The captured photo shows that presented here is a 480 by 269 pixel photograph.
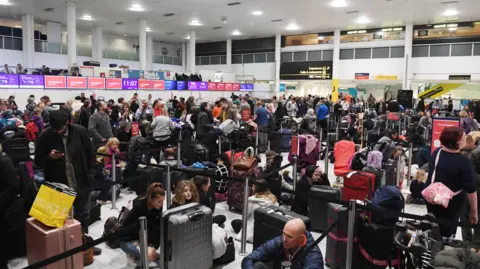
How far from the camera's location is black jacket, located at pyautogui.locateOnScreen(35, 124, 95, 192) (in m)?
4.27

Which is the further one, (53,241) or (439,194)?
(439,194)

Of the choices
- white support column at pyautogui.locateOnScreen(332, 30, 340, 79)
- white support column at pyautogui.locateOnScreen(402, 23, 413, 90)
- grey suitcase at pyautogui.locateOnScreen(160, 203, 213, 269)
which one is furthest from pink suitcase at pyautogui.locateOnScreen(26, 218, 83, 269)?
white support column at pyautogui.locateOnScreen(332, 30, 340, 79)

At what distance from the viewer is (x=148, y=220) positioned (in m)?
4.03

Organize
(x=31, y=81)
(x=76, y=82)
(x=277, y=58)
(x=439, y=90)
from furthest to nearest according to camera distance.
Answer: (x=277, y=58), (x=439, y=90), (x=76, y=82), (x=31, y=81)

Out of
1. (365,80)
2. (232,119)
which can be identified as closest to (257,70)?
(365,80)

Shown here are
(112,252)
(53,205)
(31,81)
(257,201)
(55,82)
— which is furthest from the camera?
(55,82)

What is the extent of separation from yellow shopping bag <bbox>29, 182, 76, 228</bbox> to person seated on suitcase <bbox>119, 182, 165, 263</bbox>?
2.21ft

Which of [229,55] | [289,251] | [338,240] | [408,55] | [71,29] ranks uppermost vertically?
[229,55]

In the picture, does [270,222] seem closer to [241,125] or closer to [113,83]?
[241,125]

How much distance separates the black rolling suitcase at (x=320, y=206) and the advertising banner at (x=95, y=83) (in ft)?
53.3

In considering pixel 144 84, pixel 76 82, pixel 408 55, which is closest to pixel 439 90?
pixel 408 55

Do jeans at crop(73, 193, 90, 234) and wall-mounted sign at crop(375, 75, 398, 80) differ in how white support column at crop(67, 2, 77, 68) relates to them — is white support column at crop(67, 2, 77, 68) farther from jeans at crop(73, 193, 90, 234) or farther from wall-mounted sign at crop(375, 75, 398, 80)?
wall-mounted sign at crop(375, 75, 398, 80)

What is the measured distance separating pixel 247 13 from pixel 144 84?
793 cm

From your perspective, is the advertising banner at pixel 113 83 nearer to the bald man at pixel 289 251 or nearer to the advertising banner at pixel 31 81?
the advertising banner at pixel 31 81
